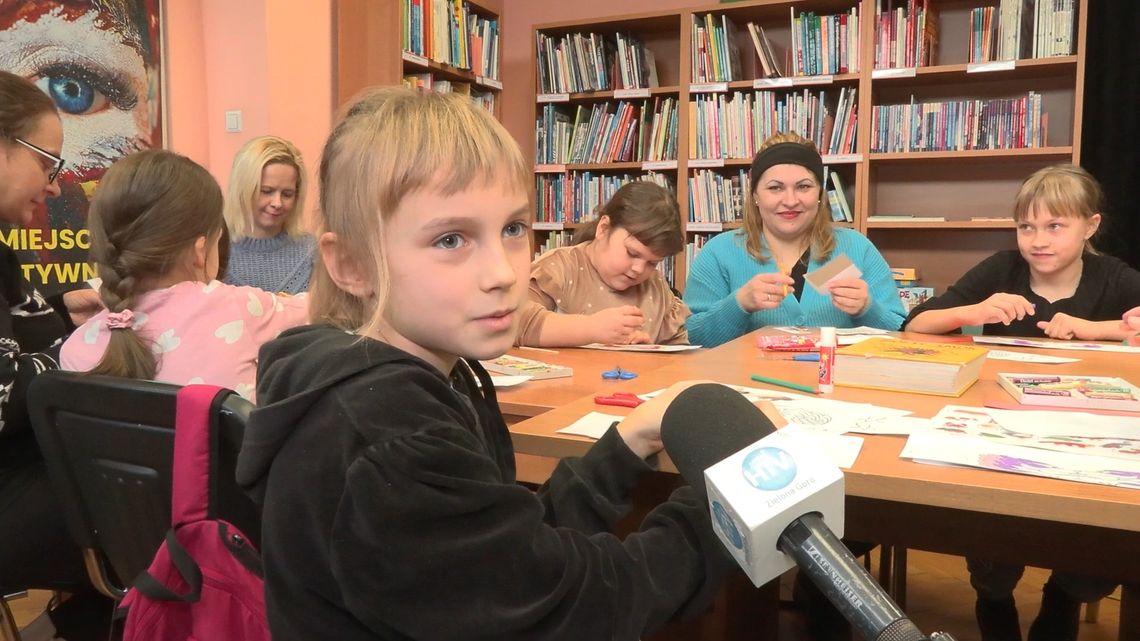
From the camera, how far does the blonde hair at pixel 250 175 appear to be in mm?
2754

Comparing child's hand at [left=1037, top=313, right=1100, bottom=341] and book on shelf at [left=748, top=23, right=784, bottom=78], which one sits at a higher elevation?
book on shelf at [left=748, top=23, right=784, bottom=78]

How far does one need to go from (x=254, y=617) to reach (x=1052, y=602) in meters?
1.62

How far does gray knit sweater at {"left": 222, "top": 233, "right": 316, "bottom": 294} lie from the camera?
2.83 m

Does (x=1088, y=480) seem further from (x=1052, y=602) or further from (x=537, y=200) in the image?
(x=537, y=200)

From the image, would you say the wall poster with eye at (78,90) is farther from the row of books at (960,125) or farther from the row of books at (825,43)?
the row of books at (960,125)

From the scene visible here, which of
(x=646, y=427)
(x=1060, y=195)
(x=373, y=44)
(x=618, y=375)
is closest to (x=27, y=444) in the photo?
(x=618, y=375)

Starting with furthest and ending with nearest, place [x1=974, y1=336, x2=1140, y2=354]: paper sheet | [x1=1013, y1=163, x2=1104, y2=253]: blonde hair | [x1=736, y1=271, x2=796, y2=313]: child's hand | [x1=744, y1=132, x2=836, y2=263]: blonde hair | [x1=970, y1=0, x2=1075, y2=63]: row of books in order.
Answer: [x1=970, y1=0, x2=1075, y2=63]: row of books
[x1=744, y1=132, x2=836, y2=263]: blonde hair
[x1=1013, y1=163, x2=1104, y2=253]: blonde hair
[x1=736, y1=271, x2=796, y2=313]: child's hand
[x1=974, y1=336, x2=1140, y2=354]: paper sheet

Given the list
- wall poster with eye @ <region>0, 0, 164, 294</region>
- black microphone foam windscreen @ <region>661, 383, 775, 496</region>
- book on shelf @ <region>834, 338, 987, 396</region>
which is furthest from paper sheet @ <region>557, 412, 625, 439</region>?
wall poster with eye @ <region>0, 0, 164, 294</region>

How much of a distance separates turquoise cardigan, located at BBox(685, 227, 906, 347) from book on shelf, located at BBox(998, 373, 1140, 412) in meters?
1.08

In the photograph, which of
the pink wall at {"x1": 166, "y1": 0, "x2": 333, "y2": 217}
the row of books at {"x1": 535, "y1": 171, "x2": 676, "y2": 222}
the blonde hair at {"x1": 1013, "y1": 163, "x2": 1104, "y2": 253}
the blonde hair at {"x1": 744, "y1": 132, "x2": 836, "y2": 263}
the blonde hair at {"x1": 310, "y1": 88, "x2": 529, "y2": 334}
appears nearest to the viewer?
the blonde hair at {"x1": 310, "y1": 88, "x2": 529, "y2": 334}

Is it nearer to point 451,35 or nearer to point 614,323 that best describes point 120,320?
point 614,323

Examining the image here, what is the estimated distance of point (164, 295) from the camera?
55.7 inches

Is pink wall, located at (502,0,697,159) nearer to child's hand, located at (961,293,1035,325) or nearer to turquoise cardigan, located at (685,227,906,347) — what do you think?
turquoise cardigan, located at (685,227,906,347)

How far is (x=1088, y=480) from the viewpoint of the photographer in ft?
2.59
